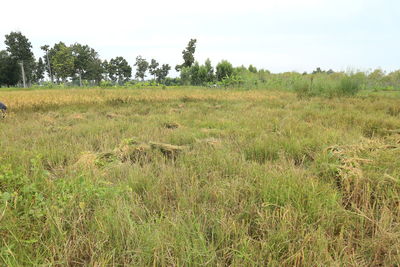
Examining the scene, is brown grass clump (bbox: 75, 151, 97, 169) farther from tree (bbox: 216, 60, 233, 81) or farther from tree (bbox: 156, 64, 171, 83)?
tree (bbox: 156, 64, 171, 83)

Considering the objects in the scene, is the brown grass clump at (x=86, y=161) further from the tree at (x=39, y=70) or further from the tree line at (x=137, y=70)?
the tree at (x=39, y=70)

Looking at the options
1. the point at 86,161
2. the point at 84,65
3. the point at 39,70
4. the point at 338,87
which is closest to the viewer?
the point at 86,161

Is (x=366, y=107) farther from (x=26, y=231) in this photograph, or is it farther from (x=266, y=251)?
(x=26, y=231)

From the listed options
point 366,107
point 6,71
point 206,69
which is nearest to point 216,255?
point 366,107

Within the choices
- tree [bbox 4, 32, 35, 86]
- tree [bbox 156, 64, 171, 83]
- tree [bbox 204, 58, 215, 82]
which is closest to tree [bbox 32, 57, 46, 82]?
tree [bbox 4, 32, 35, 86]

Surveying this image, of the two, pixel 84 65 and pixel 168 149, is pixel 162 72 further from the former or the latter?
pixel 168 149

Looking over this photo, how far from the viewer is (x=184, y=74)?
120 feet

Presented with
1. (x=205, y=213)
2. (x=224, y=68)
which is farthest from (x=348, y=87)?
(x=224, y=68)

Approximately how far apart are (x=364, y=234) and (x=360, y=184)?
559mm

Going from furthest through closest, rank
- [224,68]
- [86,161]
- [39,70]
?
[39,70], [224,68], [86,161]

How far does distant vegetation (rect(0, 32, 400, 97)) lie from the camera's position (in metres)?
12.0

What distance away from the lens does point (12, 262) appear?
103cm

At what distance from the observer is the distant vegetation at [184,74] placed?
12.0m

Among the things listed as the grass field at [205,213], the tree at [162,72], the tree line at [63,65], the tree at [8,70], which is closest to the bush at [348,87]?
the grass field at [205,213]
